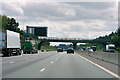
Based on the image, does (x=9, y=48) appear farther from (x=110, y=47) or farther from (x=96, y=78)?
(x=110, y=47)

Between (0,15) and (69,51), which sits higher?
(0,15)

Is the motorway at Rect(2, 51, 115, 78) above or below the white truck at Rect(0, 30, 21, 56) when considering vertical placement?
below

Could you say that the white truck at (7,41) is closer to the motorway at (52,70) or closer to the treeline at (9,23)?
the motorway at (52,70)

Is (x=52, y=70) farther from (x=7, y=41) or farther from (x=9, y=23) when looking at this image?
(x=9, y=23)

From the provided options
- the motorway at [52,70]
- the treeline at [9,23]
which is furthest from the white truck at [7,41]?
the treeline at [9,23]

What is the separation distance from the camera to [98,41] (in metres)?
125

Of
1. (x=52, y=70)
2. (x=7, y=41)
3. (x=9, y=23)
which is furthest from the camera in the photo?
(x=9, y=23)

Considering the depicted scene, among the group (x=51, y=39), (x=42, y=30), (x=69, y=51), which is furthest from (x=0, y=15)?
(x=69, y=51)

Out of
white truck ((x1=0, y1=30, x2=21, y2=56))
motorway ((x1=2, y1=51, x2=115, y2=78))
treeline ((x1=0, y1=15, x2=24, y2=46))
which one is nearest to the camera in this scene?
motorway ((x1=2, y1=51, x2=115, y2=78))

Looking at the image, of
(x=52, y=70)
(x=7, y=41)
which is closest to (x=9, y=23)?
(x=7, y=41)

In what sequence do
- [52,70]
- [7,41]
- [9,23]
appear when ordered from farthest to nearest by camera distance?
[9,23] → [7,41] → [52,70]

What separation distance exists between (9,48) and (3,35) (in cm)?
355

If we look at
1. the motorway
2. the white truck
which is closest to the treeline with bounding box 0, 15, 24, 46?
the white truck

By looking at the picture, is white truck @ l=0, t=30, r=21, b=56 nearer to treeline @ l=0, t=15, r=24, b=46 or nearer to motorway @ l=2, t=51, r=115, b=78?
motorway @ l=2, t=51, r=115, b=78
